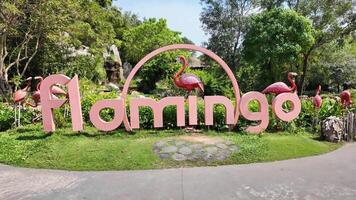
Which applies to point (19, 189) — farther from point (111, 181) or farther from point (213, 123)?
point (213, 123)

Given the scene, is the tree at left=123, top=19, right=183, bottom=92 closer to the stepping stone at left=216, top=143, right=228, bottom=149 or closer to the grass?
the grass

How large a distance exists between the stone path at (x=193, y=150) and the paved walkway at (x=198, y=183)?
2.08ft

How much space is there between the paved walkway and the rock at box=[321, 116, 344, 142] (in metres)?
2.31

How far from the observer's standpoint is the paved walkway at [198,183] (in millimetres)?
7246

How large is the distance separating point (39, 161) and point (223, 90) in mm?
15435

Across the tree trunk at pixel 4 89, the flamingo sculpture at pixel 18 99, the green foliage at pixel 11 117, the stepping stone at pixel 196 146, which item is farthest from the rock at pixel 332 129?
the tree trunk at pixel 4 89

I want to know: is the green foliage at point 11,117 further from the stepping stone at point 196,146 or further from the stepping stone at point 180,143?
the stepping stone at point 196,146

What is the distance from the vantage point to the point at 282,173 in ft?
28.2

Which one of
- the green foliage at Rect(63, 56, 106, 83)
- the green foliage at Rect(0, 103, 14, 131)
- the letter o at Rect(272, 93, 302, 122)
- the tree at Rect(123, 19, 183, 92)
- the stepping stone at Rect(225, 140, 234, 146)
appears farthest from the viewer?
the tree at Rect(123, 19, 183, 92)

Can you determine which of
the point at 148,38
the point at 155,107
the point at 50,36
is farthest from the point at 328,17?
the point at 155,107

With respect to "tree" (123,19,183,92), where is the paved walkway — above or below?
below

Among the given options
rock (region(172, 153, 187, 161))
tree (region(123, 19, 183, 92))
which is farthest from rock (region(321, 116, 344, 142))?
tree (region(123, 19, 183, 92))

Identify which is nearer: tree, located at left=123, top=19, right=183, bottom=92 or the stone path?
the stone path

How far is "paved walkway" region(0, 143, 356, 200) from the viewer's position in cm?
725
